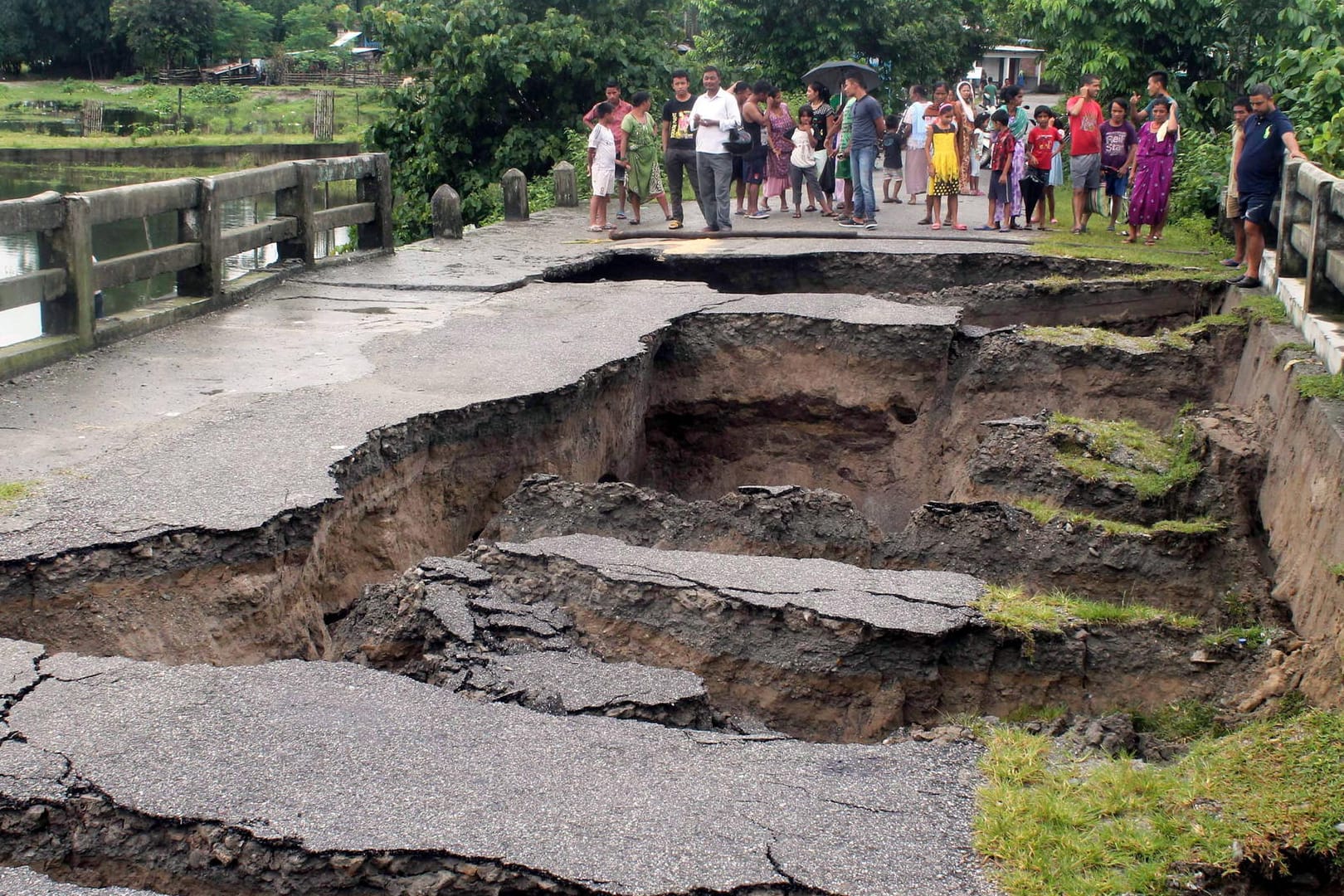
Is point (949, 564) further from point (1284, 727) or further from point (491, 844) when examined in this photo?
point (491, 844)

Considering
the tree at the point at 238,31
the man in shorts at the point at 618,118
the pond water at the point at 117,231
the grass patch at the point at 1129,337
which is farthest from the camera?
the tree at the point at 238,31

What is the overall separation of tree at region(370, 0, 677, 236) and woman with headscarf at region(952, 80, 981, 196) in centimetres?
479

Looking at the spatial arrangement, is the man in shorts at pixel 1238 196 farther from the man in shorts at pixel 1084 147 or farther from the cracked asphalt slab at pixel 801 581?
the cracked asphalt slab at pixel 801 581

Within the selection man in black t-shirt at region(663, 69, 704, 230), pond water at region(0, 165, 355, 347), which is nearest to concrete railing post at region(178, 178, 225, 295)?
man in black t-shirt at region(663, 69, 704, 230)

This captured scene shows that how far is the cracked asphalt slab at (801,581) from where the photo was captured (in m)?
5.14

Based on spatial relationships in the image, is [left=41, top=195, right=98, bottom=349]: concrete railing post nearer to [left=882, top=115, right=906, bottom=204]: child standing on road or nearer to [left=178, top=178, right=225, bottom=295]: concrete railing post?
[left=178, top=178, right=225, bottom=295]: concrete railing post

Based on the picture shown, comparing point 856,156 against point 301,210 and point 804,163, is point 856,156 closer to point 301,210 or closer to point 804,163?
point 804,163

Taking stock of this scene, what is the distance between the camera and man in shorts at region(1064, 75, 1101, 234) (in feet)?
44.5

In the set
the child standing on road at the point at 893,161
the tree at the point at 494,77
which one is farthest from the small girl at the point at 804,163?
the tree at the point at 494,77

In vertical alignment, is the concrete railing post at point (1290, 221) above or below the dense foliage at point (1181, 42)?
below

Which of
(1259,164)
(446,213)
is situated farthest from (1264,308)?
(446,213)

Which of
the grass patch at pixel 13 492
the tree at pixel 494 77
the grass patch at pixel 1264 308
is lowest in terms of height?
the grass patch at pixel 13 492

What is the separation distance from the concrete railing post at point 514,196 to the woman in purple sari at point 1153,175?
282 inches

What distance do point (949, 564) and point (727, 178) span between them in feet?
26.8
